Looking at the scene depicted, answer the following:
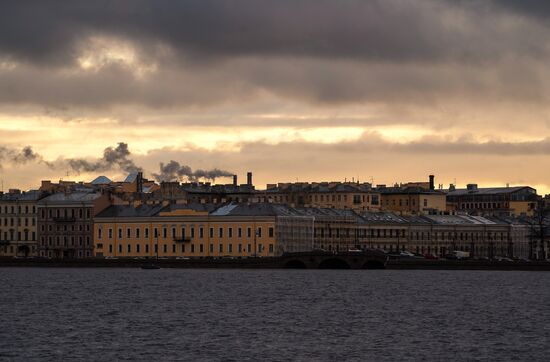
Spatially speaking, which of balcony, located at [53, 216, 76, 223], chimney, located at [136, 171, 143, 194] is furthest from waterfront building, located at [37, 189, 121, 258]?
chimney, located at [136, 171, 143, 194]

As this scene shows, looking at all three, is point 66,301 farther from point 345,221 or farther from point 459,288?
point 345,221

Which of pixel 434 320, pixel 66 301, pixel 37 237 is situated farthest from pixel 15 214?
pixel 434 320

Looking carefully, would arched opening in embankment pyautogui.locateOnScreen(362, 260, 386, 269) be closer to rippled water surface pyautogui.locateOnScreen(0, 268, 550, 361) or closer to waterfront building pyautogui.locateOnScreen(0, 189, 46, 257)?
rippled water surface pyautogui.locateOnScreen(0, 268, 550, 361)

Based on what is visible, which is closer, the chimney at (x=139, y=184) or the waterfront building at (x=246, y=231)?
the waterfront building at (x=246, y=231)

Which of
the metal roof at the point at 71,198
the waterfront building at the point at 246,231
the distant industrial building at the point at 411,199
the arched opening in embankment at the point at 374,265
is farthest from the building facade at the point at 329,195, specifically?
the arched opening in embankment at the point at 374,265

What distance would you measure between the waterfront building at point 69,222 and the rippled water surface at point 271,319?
33.5m

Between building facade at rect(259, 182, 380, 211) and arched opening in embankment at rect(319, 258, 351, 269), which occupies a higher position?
building facade at rect(259, 182, 380, 211)

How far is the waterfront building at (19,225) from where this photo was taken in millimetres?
148375

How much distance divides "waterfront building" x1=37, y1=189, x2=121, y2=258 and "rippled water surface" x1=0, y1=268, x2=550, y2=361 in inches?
1321

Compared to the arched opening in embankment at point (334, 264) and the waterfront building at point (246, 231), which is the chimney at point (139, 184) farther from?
the arched opening in embankment at point (334, 264)

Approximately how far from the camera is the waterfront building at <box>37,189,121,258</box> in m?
144

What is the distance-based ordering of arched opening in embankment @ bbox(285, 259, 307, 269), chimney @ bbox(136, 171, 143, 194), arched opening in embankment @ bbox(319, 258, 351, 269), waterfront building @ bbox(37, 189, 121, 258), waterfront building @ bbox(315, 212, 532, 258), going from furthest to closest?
chimney @ bbox(136, 171, 143, 194) → waterfront building @ bbox(315, 212, 532, 258) → waterfront building @ bbox(37, 189, 121, 258) → arched opening in embankment @ bbox(319, 258, 351, 269) → arched opening in embankment @ bbox(285, 259, 307, 269)

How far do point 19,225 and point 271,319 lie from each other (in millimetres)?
83165

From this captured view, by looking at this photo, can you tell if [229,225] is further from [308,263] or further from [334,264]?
[334,264]
